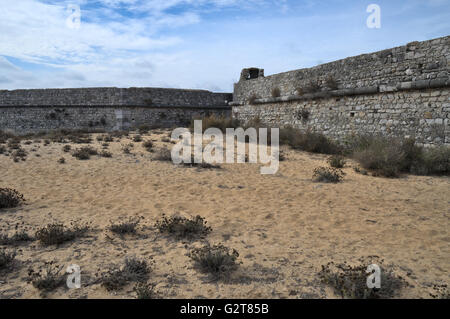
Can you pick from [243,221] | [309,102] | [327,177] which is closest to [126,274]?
[243,221]

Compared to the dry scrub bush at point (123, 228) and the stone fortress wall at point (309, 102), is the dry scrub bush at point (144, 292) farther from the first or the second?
the stone fortress wall at point (309, 102)

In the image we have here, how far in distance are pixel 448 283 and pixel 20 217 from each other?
6.19 meters

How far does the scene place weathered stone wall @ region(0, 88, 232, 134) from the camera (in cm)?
1856

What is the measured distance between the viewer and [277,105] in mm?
14109

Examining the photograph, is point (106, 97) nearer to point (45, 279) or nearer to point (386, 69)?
point (386, 69)

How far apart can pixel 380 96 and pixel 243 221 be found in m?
7.42

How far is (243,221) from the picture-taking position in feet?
15.7

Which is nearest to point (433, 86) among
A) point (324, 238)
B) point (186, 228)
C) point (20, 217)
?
point (324, 238)

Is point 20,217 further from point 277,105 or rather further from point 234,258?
point 277,105

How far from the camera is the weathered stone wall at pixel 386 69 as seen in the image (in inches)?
307

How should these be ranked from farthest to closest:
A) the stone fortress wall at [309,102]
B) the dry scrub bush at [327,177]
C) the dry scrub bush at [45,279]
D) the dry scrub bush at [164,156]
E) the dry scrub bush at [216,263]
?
1. the dry scrub bush at [164,156]
2. the stone fortress wall at [309,102]
3. the dry scrub bush at [327,177]
4. the dry scrub bush at [216,263]
5. the dry scrub bush at [45,279]

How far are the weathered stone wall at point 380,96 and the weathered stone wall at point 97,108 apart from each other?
7.92 m

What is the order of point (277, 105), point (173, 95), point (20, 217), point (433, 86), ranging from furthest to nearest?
point (173, 95) → point (277, 105) → point (433, 86) → point (20, 217)

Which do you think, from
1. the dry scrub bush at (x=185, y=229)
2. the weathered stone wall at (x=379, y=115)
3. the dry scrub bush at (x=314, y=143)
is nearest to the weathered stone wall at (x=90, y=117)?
the weathered stone wall at (x=379, y=115)
